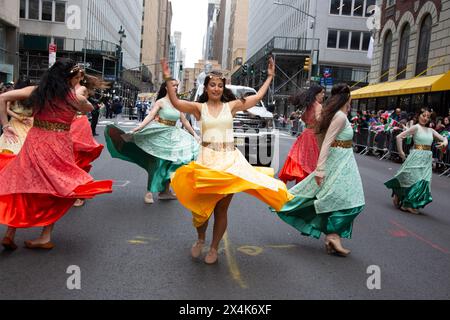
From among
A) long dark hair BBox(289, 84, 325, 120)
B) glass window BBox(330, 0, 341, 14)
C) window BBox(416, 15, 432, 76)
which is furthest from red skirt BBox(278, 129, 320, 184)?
glass window BBox(330, 0, 341, 14)

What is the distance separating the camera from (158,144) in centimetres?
845

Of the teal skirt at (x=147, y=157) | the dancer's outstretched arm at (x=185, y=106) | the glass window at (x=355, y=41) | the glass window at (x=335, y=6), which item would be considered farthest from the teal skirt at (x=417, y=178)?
the glass window at (x=355, y=41)

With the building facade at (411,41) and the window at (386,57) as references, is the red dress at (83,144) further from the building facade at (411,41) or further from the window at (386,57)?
the window at (386,57)

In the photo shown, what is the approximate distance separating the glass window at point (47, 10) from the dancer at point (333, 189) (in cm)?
4828

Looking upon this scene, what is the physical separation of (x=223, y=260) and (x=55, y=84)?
2.49 meters

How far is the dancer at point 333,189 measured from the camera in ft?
18.9

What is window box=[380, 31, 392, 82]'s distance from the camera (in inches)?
1351

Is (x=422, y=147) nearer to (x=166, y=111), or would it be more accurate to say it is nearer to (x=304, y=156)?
(x=304, y=156)

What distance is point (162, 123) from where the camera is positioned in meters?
8.51

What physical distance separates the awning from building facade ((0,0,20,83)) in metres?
24.5

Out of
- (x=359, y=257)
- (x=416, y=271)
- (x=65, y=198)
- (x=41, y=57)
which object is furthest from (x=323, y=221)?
(x=41, y=57)

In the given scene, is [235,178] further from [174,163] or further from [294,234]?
[174,163]

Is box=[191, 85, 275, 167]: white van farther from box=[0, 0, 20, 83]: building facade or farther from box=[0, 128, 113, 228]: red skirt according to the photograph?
box=[0, 0, 20, 83]: building facade

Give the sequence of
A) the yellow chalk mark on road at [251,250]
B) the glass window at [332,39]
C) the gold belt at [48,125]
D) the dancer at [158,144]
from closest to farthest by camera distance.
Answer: the gold belt at [48,125] < the yellow chalk mark on road at [251,250] < the dancer at [158,144] < the glass window at [332,39]
